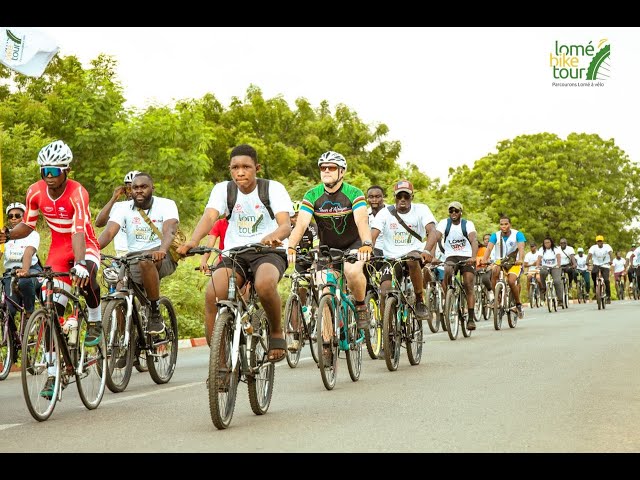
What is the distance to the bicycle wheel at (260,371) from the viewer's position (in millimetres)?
8688

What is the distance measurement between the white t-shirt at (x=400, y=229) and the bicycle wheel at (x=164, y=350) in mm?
3721

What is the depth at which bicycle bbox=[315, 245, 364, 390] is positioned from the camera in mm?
10625

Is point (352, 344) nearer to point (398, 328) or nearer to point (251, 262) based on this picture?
point (398, 328)

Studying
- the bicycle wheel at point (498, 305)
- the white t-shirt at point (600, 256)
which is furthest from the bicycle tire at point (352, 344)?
the white t-shirt at point (600, 256)

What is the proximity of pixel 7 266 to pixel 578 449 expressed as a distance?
9.14 metres

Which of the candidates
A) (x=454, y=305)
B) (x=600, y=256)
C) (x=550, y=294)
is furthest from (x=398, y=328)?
(x=600, y=256)

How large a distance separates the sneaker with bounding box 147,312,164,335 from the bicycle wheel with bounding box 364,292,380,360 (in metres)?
2.17

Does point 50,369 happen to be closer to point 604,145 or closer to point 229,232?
point 229,232

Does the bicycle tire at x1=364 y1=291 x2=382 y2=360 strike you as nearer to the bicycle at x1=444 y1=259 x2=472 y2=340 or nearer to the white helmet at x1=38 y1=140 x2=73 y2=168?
the bicycle at x1=444 y1=259 x2=472 y2=340

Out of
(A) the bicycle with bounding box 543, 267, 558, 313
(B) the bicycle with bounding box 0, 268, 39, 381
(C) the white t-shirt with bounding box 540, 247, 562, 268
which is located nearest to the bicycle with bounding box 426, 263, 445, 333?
(B) the bicycle with bounding box 0, 268, 39, 381

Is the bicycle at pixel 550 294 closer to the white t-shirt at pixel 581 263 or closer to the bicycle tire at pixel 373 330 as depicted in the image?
the white t-shirt at pixel 581 263

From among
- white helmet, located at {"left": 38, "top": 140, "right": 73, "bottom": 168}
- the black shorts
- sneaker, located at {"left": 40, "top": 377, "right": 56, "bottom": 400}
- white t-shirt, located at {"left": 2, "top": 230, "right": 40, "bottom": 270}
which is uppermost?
white helmet, located at {"left": 38, "top": 140, "right": 73, "bottom": 168}

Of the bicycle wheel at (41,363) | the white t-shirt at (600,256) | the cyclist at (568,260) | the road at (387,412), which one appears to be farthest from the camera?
the cyclist at (568,260)

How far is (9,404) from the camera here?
10453 millimetres
